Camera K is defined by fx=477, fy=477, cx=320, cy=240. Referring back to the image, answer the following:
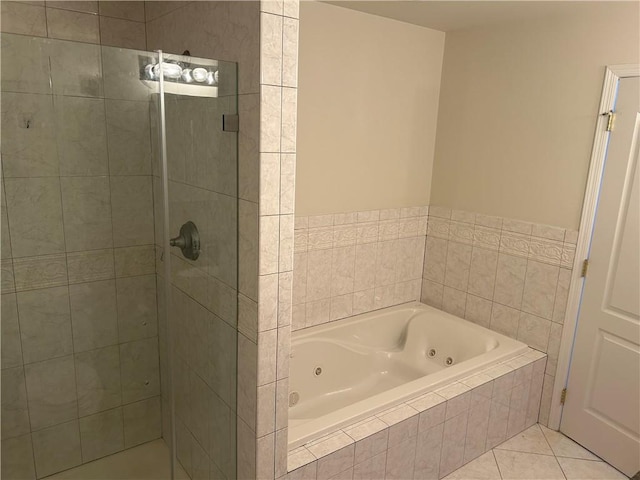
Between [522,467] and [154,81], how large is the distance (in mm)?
2520

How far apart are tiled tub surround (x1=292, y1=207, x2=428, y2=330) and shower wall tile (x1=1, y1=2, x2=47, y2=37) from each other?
1489 mm

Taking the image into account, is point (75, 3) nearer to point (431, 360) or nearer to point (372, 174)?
point (372, 174)

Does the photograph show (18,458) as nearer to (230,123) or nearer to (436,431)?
(230,123)

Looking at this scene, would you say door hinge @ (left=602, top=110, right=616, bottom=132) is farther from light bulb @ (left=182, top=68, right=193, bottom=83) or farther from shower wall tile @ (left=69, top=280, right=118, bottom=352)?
shower wall tile @ (left=69, top=280, right=118, bottom=352)

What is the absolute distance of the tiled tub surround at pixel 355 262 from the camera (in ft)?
9.18

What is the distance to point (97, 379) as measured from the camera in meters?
2.22

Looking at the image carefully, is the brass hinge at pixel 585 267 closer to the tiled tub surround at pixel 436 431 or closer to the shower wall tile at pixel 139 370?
the tiled tub surround at pixel 436 431

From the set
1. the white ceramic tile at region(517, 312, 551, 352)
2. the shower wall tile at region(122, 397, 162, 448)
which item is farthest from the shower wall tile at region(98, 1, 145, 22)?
the white ceramic tile at region(517, 312, 551, 352)

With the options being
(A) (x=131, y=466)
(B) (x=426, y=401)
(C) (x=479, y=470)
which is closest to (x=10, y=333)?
(A) (x=131, y=466)

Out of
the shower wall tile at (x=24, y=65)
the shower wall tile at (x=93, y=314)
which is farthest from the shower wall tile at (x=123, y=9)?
the shower wall tile at (x=93, y=314)

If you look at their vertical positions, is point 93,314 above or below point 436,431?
above

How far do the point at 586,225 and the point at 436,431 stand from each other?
1324 millimetres

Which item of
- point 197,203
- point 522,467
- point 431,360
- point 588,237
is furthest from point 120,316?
point 588,237

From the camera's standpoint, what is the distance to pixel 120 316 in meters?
2.21
